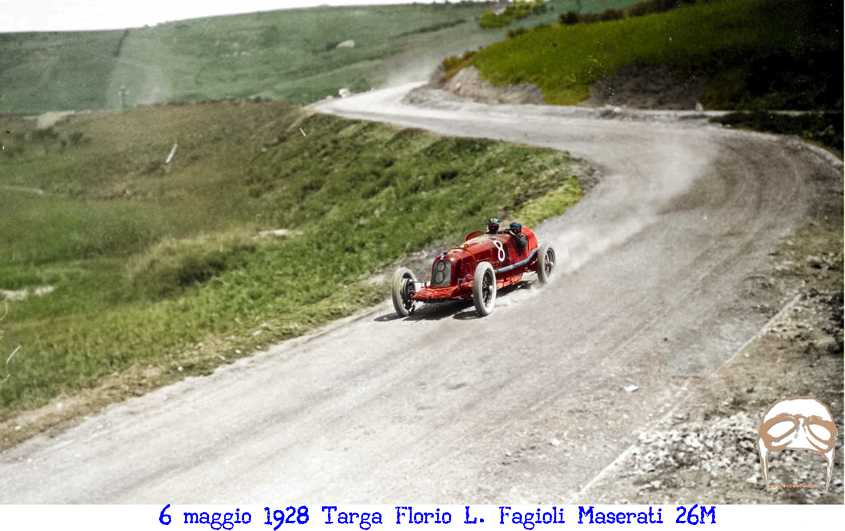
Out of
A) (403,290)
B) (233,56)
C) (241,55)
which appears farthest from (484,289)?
(233,56)

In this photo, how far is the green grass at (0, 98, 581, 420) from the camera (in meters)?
15.1

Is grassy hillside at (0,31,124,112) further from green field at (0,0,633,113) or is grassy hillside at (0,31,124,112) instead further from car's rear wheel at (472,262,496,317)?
car's rear wheel at (472,262,496,317)

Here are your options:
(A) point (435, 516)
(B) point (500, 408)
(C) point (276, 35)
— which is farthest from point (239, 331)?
(C) point (276, 35)

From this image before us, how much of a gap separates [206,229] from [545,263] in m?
15.9

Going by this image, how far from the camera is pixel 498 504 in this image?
895 cm

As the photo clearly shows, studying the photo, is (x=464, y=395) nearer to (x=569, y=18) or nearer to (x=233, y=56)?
(x=569, y=18)

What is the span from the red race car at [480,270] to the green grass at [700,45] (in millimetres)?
6703

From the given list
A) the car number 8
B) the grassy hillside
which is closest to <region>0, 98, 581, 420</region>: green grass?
the grassy hillside

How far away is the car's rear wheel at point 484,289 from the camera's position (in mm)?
10836

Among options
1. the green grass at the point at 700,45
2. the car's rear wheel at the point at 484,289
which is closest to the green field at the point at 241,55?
the green grass at the point at 700,45

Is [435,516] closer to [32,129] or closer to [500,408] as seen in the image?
[500,408]

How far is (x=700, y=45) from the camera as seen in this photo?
18781mm

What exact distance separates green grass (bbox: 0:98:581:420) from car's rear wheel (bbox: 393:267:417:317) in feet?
9.11

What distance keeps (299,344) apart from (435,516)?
575 cm
